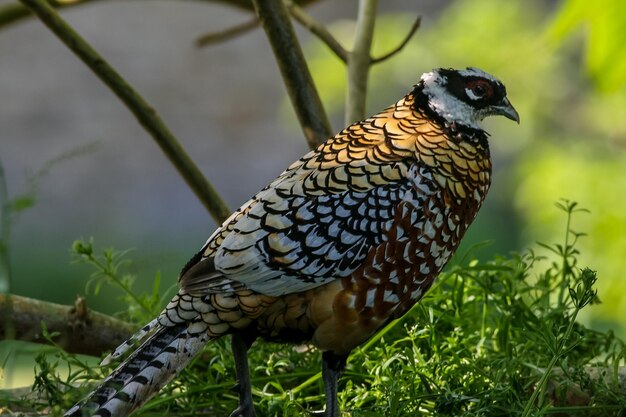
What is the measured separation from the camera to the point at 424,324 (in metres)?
2.22

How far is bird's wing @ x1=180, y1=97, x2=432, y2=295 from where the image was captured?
1.88 metres

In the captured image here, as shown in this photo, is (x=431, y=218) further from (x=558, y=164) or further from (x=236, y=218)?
(x=558, y=164)

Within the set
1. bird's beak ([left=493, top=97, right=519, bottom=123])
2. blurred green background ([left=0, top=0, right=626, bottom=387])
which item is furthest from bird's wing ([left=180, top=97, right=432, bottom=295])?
blurred green background ([left=0, top=0, right=626, bottom=387])

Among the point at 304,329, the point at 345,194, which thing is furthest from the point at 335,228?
the point at 304,329

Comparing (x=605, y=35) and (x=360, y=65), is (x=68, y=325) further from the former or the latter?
(x=605, y=35)

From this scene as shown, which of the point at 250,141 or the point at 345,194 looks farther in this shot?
the point at 250,141

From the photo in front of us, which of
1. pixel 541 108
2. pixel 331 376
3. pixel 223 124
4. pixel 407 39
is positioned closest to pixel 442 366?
pixel 331 376

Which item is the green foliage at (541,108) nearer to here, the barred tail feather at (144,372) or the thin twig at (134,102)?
the thin twig at (134,102)

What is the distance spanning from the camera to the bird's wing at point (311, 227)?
1879mm

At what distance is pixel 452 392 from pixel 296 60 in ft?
3.02

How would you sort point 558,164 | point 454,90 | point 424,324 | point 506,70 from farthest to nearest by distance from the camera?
A: point 506,70
point 558,164
point 424,324
point 454,90

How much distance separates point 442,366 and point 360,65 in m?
0.92

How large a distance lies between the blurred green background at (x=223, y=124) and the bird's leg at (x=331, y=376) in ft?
6.21

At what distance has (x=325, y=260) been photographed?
6.18 ft
